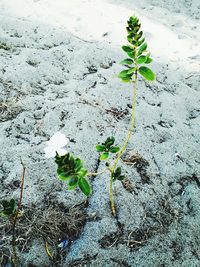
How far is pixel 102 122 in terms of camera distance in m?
1.80

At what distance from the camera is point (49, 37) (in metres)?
2.41

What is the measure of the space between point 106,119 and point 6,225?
3.01 feet

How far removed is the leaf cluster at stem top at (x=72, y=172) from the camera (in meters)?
1.10

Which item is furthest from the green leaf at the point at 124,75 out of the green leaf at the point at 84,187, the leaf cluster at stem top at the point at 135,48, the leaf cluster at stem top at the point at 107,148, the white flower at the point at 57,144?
the green leaf at the point at 84,187

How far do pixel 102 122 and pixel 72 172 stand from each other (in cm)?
72

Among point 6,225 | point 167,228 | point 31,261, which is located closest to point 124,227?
point 167,228

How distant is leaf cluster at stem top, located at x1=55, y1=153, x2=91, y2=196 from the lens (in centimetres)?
110

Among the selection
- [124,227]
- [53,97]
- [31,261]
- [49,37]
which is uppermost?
→ [49,37]

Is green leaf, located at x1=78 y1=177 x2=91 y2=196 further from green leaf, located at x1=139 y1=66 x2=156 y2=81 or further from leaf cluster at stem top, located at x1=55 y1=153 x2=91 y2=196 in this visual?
green leaf, located at x1=139 y1=66 x2=156 y2=81

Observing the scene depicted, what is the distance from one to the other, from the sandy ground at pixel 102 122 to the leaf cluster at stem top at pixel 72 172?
32cm

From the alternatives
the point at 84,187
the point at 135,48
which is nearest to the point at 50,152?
the point at 84,187

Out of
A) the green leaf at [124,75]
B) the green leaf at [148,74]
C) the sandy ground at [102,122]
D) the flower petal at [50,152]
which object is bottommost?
the sandy ground at [102,122]

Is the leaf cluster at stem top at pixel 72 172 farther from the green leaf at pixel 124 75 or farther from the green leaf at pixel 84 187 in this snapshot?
the green leaf at pixel 124 75

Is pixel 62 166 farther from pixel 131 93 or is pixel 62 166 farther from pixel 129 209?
pixel 131 93
